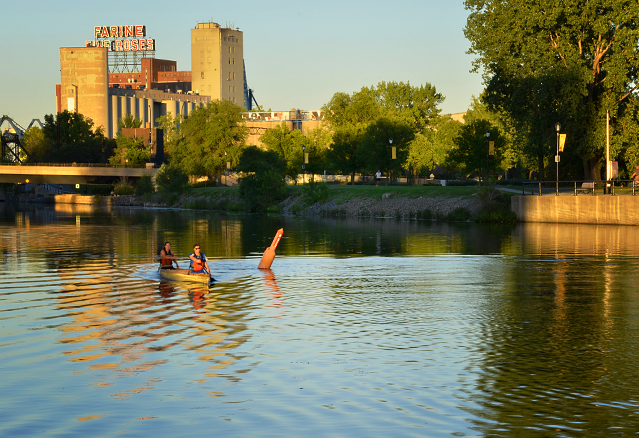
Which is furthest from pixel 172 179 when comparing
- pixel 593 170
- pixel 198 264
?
pixel 198 264

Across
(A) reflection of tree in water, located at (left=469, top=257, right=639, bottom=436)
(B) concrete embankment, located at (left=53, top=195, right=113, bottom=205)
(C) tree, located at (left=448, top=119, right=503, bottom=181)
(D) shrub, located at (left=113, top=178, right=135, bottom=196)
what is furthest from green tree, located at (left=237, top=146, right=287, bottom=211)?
(A) reflection of tree in water, located at (left=469, top=257, right=639, bottom=436)

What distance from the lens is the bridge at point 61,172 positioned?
460 feet

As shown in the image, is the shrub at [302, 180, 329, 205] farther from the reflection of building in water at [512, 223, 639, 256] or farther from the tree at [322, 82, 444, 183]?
the reflection of building in water at [512, 223, 639, 256]

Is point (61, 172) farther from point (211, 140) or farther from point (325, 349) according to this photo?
point (325, 349)

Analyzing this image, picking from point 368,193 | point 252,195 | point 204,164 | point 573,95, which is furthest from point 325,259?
point 204,164

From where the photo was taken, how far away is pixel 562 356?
1407cm

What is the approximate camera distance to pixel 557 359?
13828mm

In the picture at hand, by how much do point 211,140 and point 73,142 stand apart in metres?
64.9

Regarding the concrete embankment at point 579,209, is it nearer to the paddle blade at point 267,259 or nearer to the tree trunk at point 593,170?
the tree trunk at point 593,170

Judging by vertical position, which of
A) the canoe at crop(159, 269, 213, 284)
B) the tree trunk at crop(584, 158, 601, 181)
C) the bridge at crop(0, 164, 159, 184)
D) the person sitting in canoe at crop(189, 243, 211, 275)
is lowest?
the canoe at crop(159, 269, 213, 284)

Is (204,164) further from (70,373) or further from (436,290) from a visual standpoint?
(70,373)

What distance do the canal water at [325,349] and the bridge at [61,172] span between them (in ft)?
367

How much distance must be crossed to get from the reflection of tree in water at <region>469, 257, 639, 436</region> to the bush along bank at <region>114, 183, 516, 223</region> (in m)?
38.1

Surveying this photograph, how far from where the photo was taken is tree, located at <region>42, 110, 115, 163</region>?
172000 millimetres
